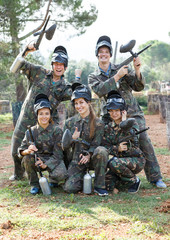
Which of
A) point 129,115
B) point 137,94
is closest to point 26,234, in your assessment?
point 129,115

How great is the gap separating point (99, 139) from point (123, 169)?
57 cm

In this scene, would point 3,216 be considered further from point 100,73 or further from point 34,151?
point 100,73

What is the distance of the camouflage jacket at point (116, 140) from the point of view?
4.52 m

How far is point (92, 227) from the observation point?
3211 mm

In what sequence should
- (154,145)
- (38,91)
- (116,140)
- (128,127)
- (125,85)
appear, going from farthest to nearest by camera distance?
1. (154,145)
2. (38,91)
3. (125,85)
4. (116,140)
5. (128,127)

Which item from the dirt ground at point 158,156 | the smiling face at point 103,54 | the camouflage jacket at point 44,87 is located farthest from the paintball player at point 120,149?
the dirt ground at point 158,156

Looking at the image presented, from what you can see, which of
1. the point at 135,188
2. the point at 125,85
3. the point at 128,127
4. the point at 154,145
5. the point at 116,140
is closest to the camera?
the point at 128,127

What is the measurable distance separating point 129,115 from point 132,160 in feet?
2.31

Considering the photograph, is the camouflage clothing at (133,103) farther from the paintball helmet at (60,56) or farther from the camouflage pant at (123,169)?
the paintball helmet at (60,56)

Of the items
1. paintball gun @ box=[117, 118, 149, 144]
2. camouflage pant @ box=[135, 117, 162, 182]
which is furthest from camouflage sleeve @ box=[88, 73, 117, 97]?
camouflage pant @ box=[135, 117, 162, 182]

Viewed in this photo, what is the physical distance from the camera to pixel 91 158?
14.5 ft

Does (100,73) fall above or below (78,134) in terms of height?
above

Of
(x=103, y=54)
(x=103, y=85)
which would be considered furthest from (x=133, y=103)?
(x=103, y=54)

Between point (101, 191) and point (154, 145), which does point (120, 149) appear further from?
point (154, 145)
